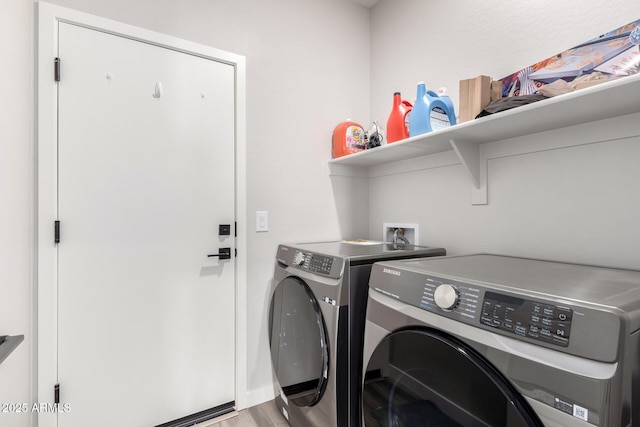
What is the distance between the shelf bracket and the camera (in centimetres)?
146

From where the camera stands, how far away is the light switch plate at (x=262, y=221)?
1.87 metres

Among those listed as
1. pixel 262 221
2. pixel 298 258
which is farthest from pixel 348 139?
pixel 298 258

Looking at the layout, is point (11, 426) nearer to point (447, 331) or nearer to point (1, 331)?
point (1, 331)

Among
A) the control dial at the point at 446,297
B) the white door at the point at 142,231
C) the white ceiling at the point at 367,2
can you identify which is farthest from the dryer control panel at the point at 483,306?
the white ceiling at the point at 367,2

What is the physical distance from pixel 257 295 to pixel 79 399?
956mm

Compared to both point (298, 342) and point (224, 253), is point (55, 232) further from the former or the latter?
point (298, 342)

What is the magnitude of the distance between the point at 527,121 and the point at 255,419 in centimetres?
201

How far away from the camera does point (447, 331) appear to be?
77cm

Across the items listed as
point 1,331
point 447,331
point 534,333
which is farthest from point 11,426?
point 534,333

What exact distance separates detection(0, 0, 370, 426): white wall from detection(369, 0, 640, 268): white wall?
40cm

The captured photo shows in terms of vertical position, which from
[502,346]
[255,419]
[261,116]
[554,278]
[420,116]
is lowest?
[255,419]

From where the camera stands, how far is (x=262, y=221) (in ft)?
6.18

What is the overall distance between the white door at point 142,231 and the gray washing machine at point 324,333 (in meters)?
0.43

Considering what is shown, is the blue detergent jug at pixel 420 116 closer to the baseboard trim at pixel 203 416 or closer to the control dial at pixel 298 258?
the control dial at pixel 298 258
